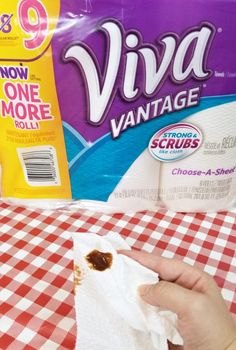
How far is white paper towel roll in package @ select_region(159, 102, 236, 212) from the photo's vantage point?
0.68 meters

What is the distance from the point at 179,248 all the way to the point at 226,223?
135 millimetres

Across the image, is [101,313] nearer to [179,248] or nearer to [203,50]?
[179,248]

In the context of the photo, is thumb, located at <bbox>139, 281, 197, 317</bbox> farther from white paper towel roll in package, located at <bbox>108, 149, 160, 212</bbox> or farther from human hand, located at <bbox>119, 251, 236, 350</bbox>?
white paper towel roll in package, located at <bbox>108, 149, 160, 212</bbox>

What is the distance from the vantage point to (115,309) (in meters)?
0.48

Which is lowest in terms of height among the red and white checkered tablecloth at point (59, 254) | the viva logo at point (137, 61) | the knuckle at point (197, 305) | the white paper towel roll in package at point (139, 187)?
the red and white checkered tablecloth at point (59, 254)

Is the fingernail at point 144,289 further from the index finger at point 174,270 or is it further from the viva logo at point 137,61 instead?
the viva logo at point 137,61

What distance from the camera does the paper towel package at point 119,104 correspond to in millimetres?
595

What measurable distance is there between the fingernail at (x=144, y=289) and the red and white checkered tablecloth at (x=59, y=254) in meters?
0.15

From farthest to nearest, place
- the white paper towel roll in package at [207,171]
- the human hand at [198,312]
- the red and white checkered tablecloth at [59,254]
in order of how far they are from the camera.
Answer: the white paper towel roll in package at [207,171] → the red and white checkered tablecloth at [59,254] → the human hand at [198,312]

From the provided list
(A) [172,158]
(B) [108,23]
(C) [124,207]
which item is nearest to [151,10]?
(B) [108,23]

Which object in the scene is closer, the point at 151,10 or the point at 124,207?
the point at 151,10

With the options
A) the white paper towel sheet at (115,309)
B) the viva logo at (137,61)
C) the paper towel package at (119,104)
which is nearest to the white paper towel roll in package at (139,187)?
the paper towel package at (119,104)

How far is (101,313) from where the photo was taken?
49 cm

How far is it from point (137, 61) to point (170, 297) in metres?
0.39
